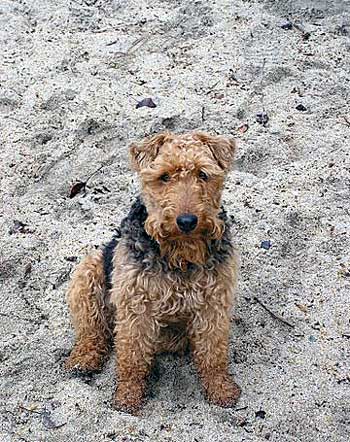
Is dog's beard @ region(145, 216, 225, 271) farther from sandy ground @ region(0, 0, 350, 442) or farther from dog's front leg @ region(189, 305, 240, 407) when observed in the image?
sandy ground @ region(0, 0, 350, 442)

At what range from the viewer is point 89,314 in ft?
14.6

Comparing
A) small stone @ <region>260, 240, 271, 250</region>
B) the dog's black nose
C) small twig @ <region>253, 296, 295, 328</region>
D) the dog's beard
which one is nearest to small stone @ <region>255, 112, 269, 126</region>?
small stone @ <region>260, 240, 271, 250</region>

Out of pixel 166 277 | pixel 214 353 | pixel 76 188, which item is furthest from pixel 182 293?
pixel 76 188

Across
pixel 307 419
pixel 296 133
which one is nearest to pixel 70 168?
pixel 296 133

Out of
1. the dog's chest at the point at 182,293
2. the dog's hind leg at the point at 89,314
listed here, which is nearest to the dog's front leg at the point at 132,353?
the dog's chest at the point at 182,293

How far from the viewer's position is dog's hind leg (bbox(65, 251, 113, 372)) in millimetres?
4430

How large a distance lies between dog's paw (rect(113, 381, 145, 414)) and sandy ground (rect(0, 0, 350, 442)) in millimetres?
55

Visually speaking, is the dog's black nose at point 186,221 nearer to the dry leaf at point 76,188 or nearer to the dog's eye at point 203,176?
the dog's eye at point 203,176

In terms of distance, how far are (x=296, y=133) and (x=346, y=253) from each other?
1276 mm

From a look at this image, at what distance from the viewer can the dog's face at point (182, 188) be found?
12.1 feet

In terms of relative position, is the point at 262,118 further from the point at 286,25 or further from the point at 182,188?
the point at 182,188

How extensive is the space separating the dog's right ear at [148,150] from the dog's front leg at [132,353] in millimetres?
777

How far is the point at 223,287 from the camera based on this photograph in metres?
4.09

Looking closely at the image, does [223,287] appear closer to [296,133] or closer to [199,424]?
[199,424]
